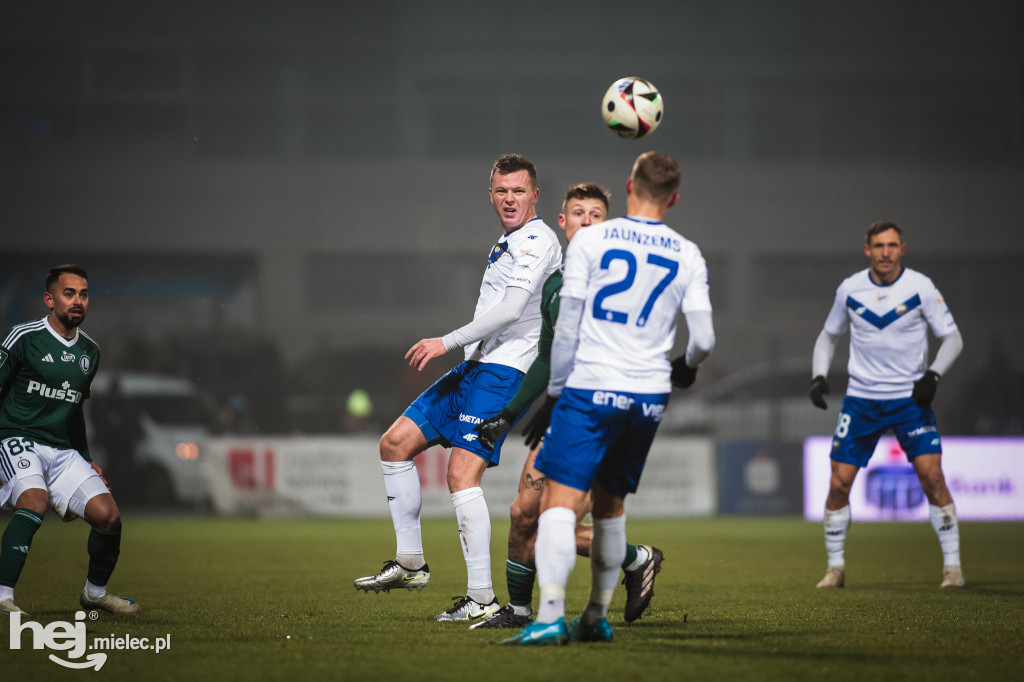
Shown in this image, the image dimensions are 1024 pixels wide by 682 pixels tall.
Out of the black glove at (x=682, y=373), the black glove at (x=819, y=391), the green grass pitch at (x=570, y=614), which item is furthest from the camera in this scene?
the black glove at (x=819, y=391)

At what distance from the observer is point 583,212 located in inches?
261

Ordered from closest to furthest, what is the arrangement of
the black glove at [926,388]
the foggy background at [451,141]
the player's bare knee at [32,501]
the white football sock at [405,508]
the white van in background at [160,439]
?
the player's bare knee at [32,501], the white football sock at [405,508], the black glove at [926,388], the white van in background at [160,439], the foggy background at [451,141]

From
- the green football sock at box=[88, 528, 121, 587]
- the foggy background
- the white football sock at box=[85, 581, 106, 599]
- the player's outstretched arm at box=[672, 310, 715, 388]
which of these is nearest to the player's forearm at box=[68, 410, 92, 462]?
the green football sock at box=[88, 528, 121, 587]

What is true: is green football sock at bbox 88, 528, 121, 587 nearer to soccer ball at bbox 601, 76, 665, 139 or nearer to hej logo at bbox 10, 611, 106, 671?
hej logo at bbox 10, 611, 106, 671

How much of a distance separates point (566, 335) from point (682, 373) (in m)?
0.65

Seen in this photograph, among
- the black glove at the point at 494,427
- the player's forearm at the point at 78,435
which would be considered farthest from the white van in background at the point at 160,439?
the black glove at the point at 494,427

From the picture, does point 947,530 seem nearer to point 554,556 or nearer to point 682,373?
point 682,373

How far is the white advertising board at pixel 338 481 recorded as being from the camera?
17906 mm

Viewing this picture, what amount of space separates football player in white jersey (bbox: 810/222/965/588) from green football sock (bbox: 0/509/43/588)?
5.29m

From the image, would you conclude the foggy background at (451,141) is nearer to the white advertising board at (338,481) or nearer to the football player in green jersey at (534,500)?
the white advertising board at (338,481)

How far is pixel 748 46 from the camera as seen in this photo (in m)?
31.3

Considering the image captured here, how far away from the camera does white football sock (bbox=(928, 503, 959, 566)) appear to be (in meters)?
8.95

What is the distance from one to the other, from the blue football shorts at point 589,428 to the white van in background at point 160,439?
13809 millimetres

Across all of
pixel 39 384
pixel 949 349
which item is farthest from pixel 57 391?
pixel 949 349
